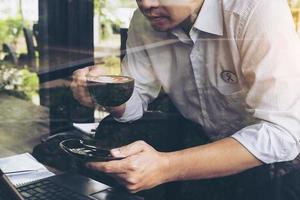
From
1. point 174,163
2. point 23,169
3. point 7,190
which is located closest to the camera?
point 174,163

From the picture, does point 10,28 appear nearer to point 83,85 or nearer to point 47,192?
point 83,85

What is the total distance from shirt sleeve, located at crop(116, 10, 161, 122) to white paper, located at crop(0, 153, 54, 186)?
341mm

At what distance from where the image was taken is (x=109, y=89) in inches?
52.3

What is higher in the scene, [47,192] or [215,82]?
[215,82]

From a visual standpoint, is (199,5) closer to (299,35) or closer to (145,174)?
(299,35)

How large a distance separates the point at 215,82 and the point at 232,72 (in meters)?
0.06

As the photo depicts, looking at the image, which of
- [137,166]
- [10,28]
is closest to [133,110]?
[137,166]

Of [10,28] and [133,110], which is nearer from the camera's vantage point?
[133,110]

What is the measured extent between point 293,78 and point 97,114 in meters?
0.59

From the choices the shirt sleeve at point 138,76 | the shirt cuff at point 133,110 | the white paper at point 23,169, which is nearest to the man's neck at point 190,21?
the shirt sleeve at point 138,76

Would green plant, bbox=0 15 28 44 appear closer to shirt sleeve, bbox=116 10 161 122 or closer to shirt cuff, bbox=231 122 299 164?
shirt sleeve, bbox=116 10 161 122

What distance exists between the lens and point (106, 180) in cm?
142

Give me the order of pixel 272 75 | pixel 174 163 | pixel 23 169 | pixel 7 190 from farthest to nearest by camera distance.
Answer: pixel 23 169, pixel 7 190, pixel 174 163, pixel 272 75

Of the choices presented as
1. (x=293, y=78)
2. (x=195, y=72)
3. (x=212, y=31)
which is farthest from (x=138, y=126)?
(x=293, y=78)
